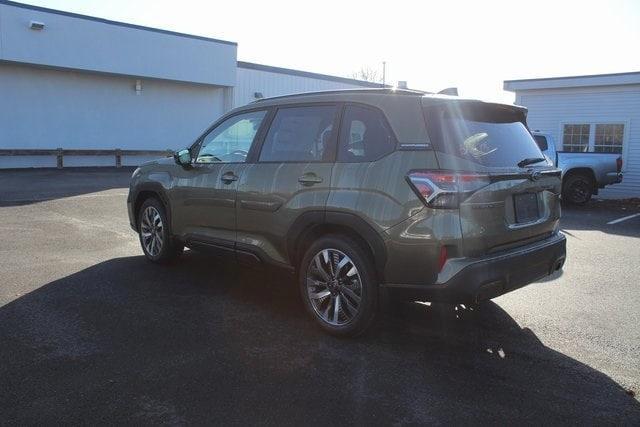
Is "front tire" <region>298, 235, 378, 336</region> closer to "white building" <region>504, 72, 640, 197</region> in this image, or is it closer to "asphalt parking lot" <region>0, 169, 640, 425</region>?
"asphalt parking lot" <region>0, 169, 640, 425</region>

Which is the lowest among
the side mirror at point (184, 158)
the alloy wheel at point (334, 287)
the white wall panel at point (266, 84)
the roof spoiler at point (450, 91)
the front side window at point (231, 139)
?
the alloy wheel at point (334, 287)

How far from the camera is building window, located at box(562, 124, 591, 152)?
18.7 metres

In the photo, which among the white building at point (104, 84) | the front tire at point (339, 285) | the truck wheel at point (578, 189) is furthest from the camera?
the white building at point (104, 84)

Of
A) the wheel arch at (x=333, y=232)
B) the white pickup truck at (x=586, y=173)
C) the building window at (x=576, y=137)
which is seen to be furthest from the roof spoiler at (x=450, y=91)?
the building window at (x=576, y=137)

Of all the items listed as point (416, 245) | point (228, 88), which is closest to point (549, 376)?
point (416, 245)

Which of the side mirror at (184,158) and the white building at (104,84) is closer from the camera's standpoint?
the side mirror at (184,158)

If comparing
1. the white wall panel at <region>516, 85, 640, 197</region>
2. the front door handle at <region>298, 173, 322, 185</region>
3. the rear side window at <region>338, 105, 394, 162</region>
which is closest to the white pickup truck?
the white wall panel at <region>516, 85, 640, 197</region>

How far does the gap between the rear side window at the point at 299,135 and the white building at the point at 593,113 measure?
1591cm

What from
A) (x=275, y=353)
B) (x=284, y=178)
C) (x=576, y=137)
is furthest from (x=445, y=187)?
(x=576, y=137)

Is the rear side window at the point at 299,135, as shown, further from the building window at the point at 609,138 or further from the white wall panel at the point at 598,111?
the building window at the point at 609,138

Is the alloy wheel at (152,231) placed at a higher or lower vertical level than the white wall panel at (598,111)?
lower

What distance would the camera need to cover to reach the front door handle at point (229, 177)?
5.40 metres

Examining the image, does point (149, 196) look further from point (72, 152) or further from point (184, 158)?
point (72, 152)

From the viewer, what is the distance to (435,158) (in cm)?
397
